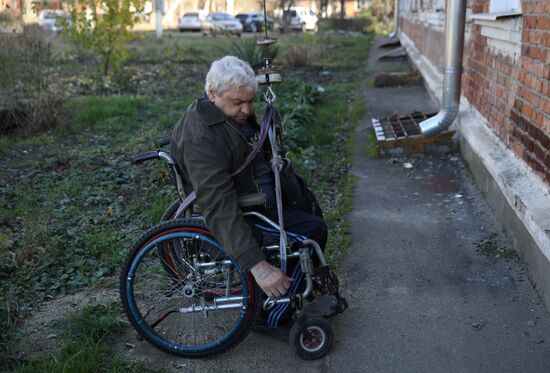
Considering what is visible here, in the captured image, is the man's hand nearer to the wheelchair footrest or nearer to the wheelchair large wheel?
the wheelchair large wheel

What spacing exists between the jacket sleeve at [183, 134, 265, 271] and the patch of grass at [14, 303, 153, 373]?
783mm

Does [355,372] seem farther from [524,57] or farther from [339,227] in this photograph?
[524,57]

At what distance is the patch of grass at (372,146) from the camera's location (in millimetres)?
6555

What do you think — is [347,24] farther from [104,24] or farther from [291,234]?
[291,234]

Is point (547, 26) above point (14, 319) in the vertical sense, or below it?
above

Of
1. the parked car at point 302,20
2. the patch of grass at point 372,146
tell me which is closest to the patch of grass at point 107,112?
the patch of grass at point 372,146

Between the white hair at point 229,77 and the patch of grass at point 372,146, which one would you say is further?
the patch of grass at point 372,146

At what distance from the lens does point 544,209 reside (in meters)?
3.42

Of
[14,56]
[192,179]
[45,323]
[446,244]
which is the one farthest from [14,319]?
[14,56]

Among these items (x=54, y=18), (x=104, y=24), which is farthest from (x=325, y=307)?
(x=54, y=18)

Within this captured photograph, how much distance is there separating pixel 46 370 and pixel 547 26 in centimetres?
342

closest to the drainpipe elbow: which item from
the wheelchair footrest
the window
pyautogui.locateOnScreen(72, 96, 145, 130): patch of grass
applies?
the window

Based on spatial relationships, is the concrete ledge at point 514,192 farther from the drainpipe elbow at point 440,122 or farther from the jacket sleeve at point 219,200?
the jacket sleeve at point 219,200

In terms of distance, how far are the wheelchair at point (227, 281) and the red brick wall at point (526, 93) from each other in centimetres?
168
